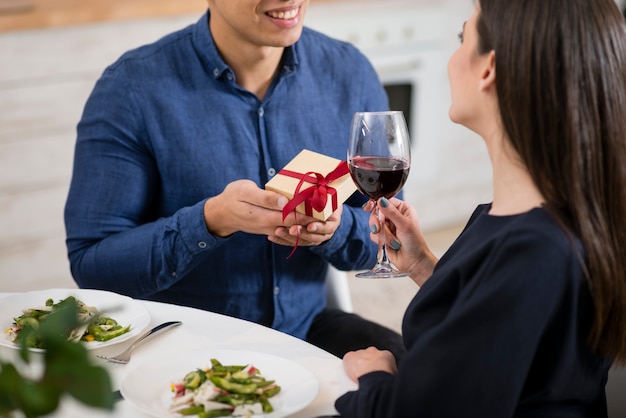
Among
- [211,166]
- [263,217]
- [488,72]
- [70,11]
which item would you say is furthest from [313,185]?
[70,11]

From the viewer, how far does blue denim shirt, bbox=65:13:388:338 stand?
1923 mm

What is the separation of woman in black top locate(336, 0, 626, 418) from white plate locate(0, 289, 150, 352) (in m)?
0.42

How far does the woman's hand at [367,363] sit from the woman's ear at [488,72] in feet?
1.40

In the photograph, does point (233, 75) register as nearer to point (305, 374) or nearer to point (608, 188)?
point (305, 374)

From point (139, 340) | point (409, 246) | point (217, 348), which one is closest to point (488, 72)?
point (409, 246)

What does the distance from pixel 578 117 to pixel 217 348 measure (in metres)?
0.65

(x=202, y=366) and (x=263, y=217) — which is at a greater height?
(x=263, y=217)

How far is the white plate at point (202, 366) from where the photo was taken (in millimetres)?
1173

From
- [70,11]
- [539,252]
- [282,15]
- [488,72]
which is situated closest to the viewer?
[539,252]

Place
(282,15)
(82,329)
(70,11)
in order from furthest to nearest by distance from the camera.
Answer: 1. (70,11)
2. (282,15)
3. (82,329)

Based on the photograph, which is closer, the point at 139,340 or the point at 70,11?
the point at 139,340

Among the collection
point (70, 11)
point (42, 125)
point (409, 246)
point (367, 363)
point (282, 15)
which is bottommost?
point (367, 363)

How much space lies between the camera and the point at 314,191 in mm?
1645

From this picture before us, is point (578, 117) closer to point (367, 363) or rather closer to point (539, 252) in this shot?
point (539, 252)
